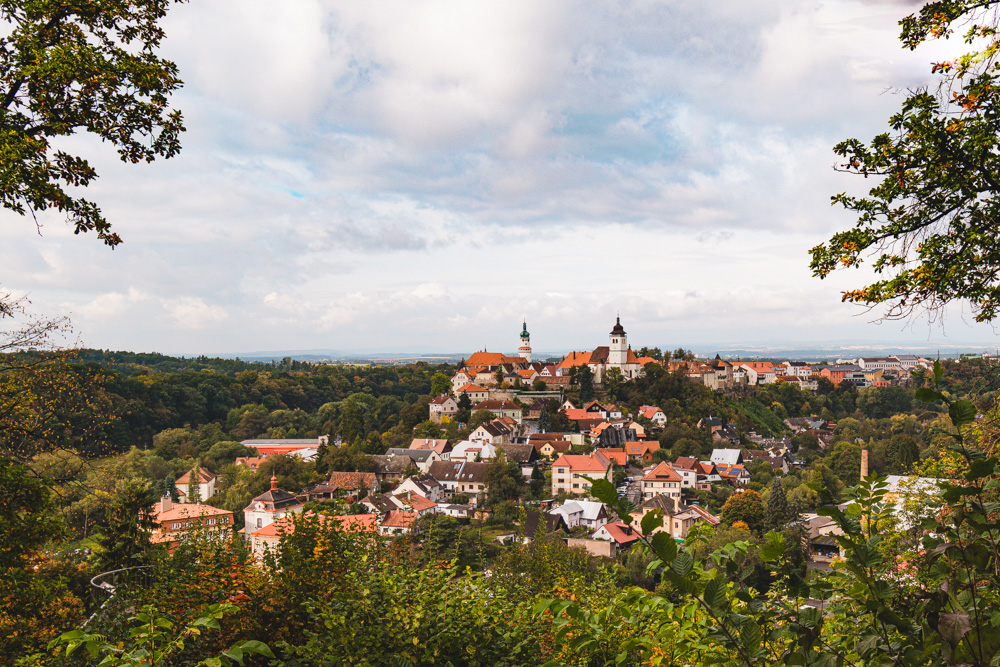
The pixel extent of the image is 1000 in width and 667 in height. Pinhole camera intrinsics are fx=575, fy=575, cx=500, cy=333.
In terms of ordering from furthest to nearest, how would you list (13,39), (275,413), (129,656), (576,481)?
(275,413) → (576,481) → (13,39) → (129,656)

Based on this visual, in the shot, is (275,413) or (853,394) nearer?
(275,413)

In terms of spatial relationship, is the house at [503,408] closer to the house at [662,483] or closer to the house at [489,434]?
the house at [489,434]

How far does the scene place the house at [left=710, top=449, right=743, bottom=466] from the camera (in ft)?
153

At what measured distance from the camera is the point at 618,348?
64375 millimetres

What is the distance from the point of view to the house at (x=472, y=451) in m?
44.1

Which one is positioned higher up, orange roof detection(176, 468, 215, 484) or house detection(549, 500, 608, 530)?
orange roof detection(176, 468, 215, 484)

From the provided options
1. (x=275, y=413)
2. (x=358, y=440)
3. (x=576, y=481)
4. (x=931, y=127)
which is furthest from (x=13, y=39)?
(x=275, y=413)

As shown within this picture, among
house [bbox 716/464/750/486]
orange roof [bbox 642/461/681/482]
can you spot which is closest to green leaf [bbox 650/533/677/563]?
orange roof [bbox 642/461/681/482]

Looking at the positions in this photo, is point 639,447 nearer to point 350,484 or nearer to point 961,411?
point 350,484

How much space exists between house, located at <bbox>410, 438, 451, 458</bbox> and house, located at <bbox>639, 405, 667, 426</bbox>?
19899 millimetres

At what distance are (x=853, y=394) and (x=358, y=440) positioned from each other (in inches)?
2706

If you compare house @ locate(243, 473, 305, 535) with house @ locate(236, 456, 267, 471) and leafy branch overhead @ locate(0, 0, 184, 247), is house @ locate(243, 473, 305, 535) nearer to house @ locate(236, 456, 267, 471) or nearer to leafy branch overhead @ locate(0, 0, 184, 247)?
house @ locate(236, 456, 267, 471)

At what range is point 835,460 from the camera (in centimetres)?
4556

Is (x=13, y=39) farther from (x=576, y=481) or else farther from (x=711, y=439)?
(x=711, y=439)
